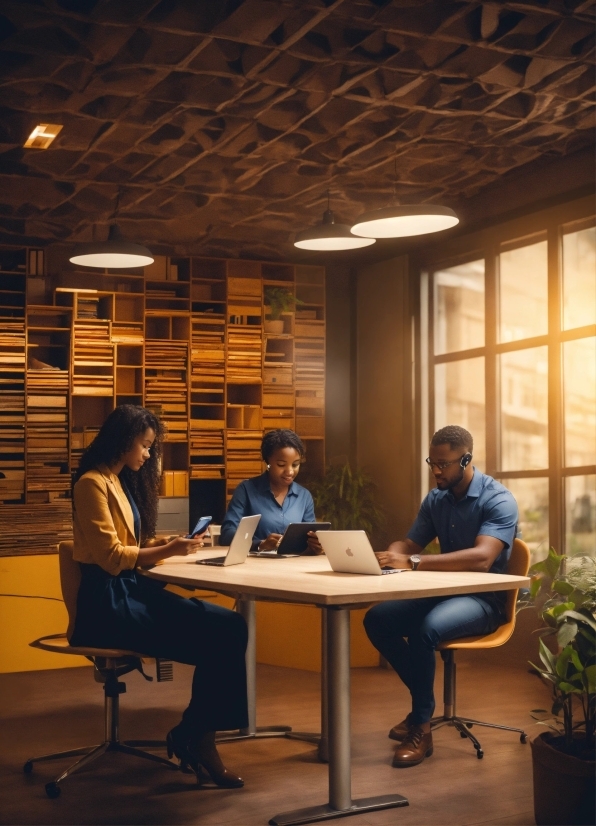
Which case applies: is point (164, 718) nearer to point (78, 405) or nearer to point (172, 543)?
point (172, 543)

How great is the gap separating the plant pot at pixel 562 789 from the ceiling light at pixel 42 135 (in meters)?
4.22

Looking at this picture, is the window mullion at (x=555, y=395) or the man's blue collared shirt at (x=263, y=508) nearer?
the man's blue collared shirt at (x=263, y=508)

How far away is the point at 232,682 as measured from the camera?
3.86 m


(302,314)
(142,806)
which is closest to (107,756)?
(142,806)

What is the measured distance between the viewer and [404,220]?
17.1 ft

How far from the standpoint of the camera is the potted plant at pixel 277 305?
27.8ft

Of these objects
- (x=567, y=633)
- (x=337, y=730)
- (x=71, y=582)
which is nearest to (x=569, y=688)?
(x=567, y=633)

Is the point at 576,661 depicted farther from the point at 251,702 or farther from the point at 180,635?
the point at 251,702

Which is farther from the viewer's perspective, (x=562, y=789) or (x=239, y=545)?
(x=239, y=545)

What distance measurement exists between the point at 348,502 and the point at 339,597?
16.1 ft

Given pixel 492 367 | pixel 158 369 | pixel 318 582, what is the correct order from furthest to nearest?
pixel 158 369, pixel 492 367, pixel 318 582

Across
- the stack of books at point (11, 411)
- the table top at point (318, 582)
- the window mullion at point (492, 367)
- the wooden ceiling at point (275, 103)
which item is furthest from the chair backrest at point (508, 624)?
the stack of books at point (11, 411)

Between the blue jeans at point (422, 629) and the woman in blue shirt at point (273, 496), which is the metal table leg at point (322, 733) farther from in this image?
the woman in blue shirt at point (273, 496)

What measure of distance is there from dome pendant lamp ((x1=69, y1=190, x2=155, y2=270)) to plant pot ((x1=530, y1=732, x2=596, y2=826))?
12.8ft
